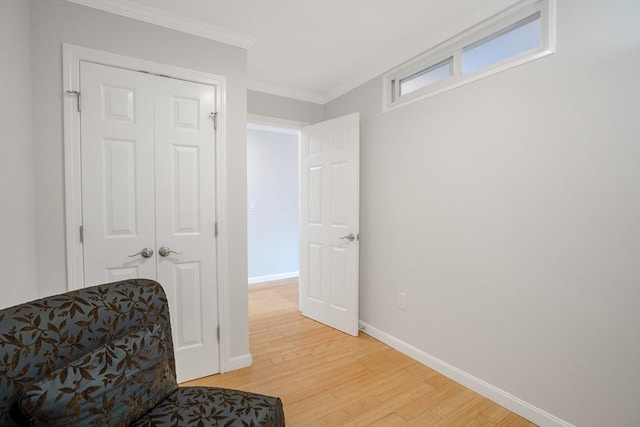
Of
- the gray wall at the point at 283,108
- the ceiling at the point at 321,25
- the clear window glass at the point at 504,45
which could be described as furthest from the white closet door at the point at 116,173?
the clear window glass at the point at 504,45

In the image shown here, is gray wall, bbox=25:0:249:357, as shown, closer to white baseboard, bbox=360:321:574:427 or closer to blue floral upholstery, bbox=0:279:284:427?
blue floral upholstery, bbox=0:279:284:427

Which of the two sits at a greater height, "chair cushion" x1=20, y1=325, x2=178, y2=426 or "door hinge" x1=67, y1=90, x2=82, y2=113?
"door hinge" x1=67, y1=90, x2=82, y2=113

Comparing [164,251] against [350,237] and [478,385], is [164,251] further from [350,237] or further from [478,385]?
[478,385]

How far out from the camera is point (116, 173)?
188cm

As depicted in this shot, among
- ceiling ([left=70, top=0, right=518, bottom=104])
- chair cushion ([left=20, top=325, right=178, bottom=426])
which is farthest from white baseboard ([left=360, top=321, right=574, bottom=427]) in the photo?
ceiling ([left=70, top=0, right=518, bottom=104])

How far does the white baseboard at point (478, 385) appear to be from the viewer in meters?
1.65

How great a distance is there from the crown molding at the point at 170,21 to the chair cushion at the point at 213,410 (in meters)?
2.24

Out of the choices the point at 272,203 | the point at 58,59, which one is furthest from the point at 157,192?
the point at 272,203

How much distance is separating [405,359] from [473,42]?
2461 mm

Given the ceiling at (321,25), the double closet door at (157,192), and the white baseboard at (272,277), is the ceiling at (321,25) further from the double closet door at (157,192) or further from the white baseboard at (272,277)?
the white baseboard at (272,277)

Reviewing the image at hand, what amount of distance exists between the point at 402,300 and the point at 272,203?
3.06m

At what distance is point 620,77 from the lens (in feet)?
4.55

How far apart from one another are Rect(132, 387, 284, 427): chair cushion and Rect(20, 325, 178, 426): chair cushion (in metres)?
0.05

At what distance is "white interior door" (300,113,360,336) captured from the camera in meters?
Result: 2.83
